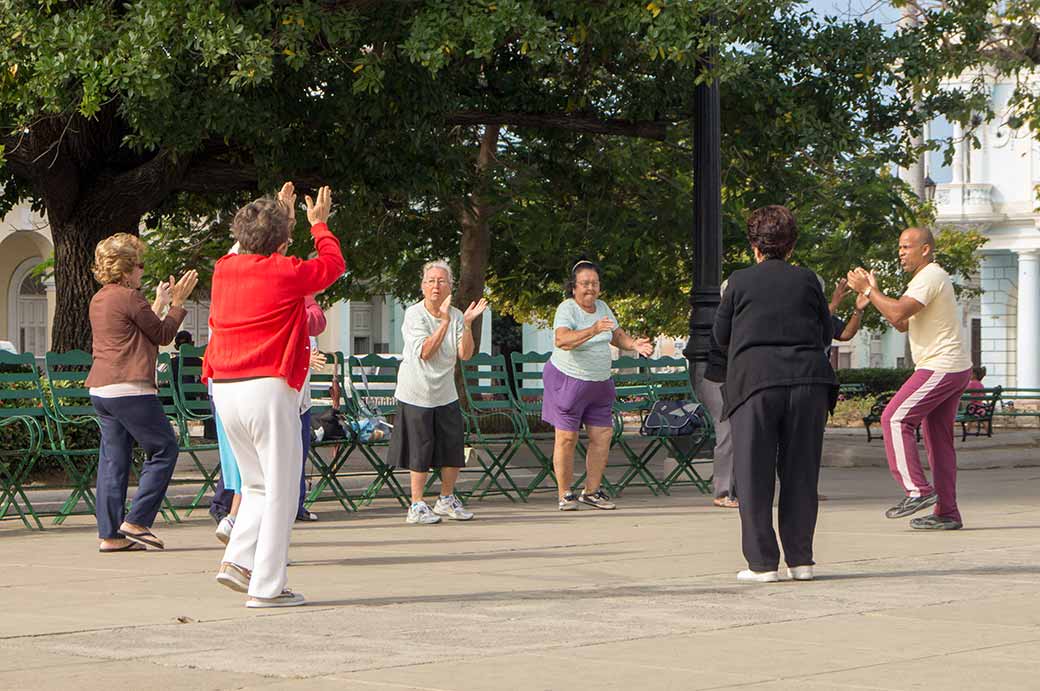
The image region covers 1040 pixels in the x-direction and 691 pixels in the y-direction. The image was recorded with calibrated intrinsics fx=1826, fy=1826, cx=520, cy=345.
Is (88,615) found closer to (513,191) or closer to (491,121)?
(491,121)

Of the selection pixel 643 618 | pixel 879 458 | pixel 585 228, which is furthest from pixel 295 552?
pixel 585 228

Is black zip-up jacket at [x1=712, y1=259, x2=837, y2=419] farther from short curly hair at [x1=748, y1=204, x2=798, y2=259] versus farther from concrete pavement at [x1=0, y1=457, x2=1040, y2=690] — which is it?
concrete pavement at [x1=0, y1=457, x2=1040, y2=690]

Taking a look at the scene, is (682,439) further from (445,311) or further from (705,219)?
(445,311)

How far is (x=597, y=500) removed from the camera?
14023 mm

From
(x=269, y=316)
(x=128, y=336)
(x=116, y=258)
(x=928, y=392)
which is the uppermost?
(x=116, y=258)

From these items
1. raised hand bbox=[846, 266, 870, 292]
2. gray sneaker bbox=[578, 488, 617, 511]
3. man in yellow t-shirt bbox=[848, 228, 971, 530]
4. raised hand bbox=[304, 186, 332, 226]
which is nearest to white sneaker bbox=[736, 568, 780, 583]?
raised hand bbox=[846, 266, 870, 292]

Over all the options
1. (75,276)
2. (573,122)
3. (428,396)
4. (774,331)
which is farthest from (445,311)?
(573,122)

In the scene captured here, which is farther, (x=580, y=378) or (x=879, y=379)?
(x=879, y=379)

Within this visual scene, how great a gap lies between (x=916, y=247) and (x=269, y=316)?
5.49 m

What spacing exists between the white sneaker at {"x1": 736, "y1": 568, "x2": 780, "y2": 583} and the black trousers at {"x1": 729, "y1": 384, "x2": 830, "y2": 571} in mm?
25

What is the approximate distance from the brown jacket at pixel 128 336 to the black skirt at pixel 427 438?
2.50 m

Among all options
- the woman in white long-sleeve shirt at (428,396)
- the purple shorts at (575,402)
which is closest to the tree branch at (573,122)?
the purple shorts at (575,402)

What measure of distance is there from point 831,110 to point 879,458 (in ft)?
15.2

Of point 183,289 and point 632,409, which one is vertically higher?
point 183,289
